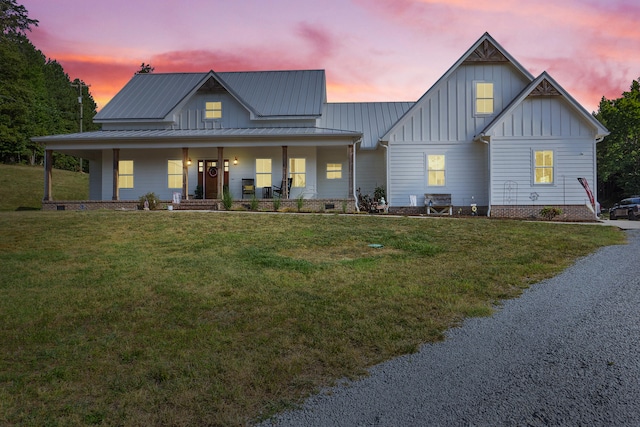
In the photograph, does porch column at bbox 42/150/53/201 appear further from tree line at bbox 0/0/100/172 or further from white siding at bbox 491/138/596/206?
white siding at bbox 491/138/596/206

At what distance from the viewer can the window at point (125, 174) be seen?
21750 millimetres

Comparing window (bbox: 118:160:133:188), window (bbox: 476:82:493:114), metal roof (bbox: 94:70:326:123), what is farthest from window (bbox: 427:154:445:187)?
window (bbox: 118:160:133:188)

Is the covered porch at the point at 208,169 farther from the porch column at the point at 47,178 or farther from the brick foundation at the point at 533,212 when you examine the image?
the brick foundation at the point at 533,212

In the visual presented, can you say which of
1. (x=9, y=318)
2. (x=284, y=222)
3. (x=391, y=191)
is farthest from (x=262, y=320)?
(x=391, y=191)

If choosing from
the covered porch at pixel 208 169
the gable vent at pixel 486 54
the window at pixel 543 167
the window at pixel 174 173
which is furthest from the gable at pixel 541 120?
the window at pixel 174 173

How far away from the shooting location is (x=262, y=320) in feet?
18.6

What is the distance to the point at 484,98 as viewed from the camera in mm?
19766

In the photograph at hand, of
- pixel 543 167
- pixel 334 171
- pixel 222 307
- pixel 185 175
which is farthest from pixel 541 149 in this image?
pixel 222 307

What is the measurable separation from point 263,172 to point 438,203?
8.35 metres

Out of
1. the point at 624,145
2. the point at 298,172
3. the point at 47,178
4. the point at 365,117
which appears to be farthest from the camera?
the point at 624,145

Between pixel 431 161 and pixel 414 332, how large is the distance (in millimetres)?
15615

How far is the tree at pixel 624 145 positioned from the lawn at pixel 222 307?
35647mm

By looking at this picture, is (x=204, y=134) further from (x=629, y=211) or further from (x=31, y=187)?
(x=629, y=211)

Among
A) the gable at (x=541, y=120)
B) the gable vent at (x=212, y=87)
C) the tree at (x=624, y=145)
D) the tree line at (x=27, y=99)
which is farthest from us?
the tree at (x=624, y=145)
